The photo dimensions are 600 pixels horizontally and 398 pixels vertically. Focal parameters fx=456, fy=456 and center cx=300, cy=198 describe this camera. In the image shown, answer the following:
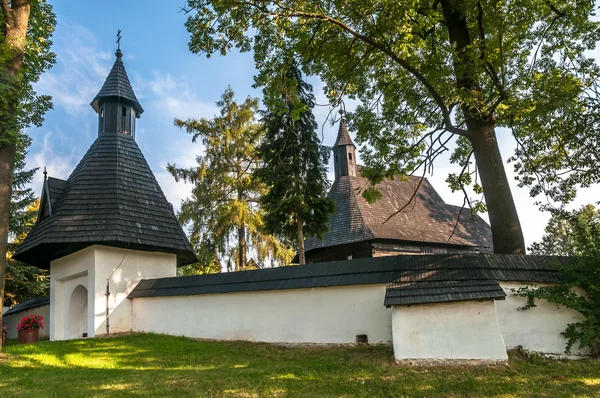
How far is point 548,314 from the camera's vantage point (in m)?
7.05

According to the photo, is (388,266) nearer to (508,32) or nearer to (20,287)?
(508,32)

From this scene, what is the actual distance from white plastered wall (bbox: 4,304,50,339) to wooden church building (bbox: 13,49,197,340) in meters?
2.41

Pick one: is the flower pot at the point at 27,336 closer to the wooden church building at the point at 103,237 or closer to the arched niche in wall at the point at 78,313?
the wooden church building at the point at 103,237

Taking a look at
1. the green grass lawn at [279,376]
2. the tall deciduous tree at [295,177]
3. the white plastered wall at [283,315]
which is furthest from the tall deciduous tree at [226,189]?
the green grass lawn at [279,376]

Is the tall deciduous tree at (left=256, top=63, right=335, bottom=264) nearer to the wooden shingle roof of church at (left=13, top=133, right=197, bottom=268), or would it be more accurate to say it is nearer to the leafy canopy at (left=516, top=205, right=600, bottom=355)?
the wooden shingle roof of church at (left=13, top=133, right=197, bottom=268)

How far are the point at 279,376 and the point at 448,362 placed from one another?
2343mm

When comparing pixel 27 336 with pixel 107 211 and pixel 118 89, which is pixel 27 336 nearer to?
pixel 107 211

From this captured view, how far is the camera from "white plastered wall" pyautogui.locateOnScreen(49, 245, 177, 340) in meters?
12.2

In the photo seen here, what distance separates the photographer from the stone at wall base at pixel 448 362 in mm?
6152

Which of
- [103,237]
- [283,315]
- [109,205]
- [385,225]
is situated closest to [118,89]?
[109,205]

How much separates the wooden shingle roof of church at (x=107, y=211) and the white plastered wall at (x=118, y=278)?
38 cm

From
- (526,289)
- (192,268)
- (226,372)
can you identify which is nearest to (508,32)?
(526,289)

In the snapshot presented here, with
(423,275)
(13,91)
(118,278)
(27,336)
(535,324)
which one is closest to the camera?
(535,324)

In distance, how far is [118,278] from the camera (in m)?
12.7
